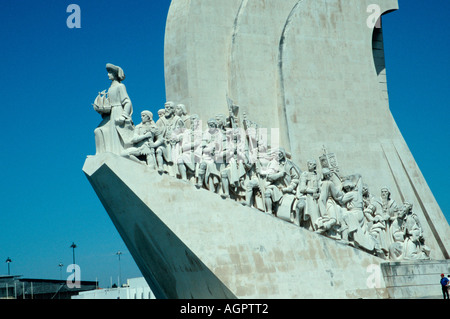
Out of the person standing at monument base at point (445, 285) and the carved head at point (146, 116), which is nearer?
the person standing at monument base at point (445, 285)

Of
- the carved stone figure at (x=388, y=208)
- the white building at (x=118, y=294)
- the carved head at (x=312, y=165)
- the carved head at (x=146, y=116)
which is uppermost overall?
the carved head at (x=146, y=116)

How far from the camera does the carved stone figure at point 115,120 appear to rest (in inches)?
513

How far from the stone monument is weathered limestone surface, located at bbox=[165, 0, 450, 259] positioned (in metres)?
0.03

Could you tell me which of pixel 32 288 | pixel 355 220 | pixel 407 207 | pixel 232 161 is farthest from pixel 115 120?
pixel 32 288

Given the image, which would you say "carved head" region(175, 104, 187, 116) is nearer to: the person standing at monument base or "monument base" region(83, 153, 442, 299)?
"monument base" region(83, 153, 442, 299)

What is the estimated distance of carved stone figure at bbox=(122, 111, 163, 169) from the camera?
12891 mm

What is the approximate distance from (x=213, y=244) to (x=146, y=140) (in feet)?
6.88

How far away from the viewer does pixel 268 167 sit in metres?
13.8

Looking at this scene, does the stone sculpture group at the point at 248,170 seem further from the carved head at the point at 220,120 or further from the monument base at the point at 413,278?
the monument base at the point at 413,278

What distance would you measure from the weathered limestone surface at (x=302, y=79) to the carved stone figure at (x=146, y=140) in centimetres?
148

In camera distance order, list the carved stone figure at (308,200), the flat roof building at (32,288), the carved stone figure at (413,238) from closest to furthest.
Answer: the carved stone figure at (308,200) → the carved stone figure at (413,238) → the flat roof building at (32,288)

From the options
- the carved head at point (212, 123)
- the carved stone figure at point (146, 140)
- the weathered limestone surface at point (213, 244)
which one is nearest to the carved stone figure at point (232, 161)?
the carved head at point (212, 123)

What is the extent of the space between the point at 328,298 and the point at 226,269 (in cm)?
198
